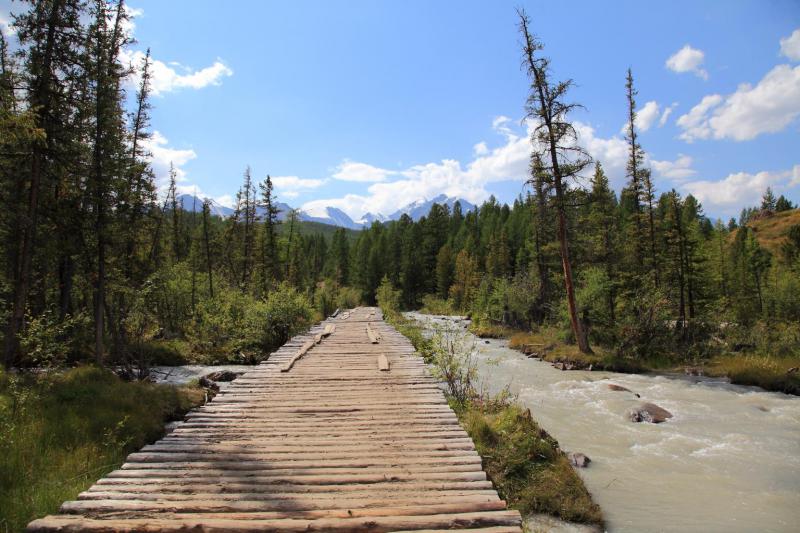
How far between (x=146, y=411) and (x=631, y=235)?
2725 centimetres

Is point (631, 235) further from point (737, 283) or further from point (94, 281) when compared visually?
point (737, 283)

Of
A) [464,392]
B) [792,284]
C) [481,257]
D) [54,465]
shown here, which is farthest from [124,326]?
[481,257]

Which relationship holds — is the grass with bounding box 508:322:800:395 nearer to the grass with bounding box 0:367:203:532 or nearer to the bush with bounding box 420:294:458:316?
the bush with bounding box 420:294:458:316

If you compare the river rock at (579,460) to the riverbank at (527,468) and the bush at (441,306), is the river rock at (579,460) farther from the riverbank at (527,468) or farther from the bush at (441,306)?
the bush at (441,306)

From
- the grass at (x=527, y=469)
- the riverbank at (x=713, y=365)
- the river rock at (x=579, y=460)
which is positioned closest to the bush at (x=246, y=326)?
the riverbank at (x=713, y=365)

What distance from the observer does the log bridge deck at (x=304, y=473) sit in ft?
11.7

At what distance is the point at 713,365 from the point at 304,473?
19691 mm

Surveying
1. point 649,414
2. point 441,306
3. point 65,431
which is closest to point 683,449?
point 649,414

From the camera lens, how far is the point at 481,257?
6925cm

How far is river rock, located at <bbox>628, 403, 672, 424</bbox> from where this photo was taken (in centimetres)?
1107

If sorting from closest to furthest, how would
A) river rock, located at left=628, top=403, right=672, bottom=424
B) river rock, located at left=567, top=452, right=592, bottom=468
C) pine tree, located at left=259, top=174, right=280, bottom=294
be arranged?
river rock, located at left=567, top=452, right=592, bottom=468, river rock, located at left=628, top=403, right=672, bottom=424, pine tree, located at left=259, top=174, right=280, bottom=294

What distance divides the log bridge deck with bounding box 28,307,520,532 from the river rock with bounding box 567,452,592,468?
9.51 ft

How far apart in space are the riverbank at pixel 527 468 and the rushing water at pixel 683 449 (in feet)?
1.68

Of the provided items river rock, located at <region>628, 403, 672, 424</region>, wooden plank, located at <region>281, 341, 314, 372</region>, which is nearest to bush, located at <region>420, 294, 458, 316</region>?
wooden plank, located at <region>281, 341, 314, 372</region>
